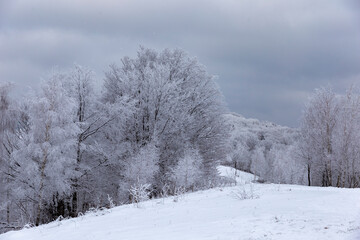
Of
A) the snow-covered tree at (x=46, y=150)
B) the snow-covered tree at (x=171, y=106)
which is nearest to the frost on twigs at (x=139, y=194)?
the snow-covered tree at (x=46, y=150)

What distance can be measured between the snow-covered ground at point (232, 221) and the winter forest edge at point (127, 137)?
5659mm

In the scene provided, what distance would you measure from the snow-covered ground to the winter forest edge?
18.6 ft

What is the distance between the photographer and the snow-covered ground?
20.1ft

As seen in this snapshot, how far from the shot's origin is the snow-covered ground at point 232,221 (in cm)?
613

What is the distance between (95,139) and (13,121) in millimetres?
5249

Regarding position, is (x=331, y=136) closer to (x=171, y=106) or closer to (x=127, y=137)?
(x=171, y=106)

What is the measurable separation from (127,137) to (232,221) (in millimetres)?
15711

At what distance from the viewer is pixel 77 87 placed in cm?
2136

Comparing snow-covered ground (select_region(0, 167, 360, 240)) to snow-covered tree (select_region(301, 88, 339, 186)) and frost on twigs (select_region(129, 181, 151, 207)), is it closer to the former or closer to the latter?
frost on twigs (select_region(129, 181, 151, 207))

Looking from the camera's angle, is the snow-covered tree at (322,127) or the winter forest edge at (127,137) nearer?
the winter forest edge at (127,137)

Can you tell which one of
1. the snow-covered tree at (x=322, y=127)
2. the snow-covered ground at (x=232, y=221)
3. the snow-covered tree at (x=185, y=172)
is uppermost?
the snow-covered tree at (x=322, y=127)

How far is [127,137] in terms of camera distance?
72.5ft

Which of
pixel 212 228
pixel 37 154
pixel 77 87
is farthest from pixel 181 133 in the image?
pixel 212 228

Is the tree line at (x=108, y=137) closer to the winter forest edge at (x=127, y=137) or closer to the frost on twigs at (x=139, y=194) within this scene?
the winter forest edge at (x=127, y=137)
